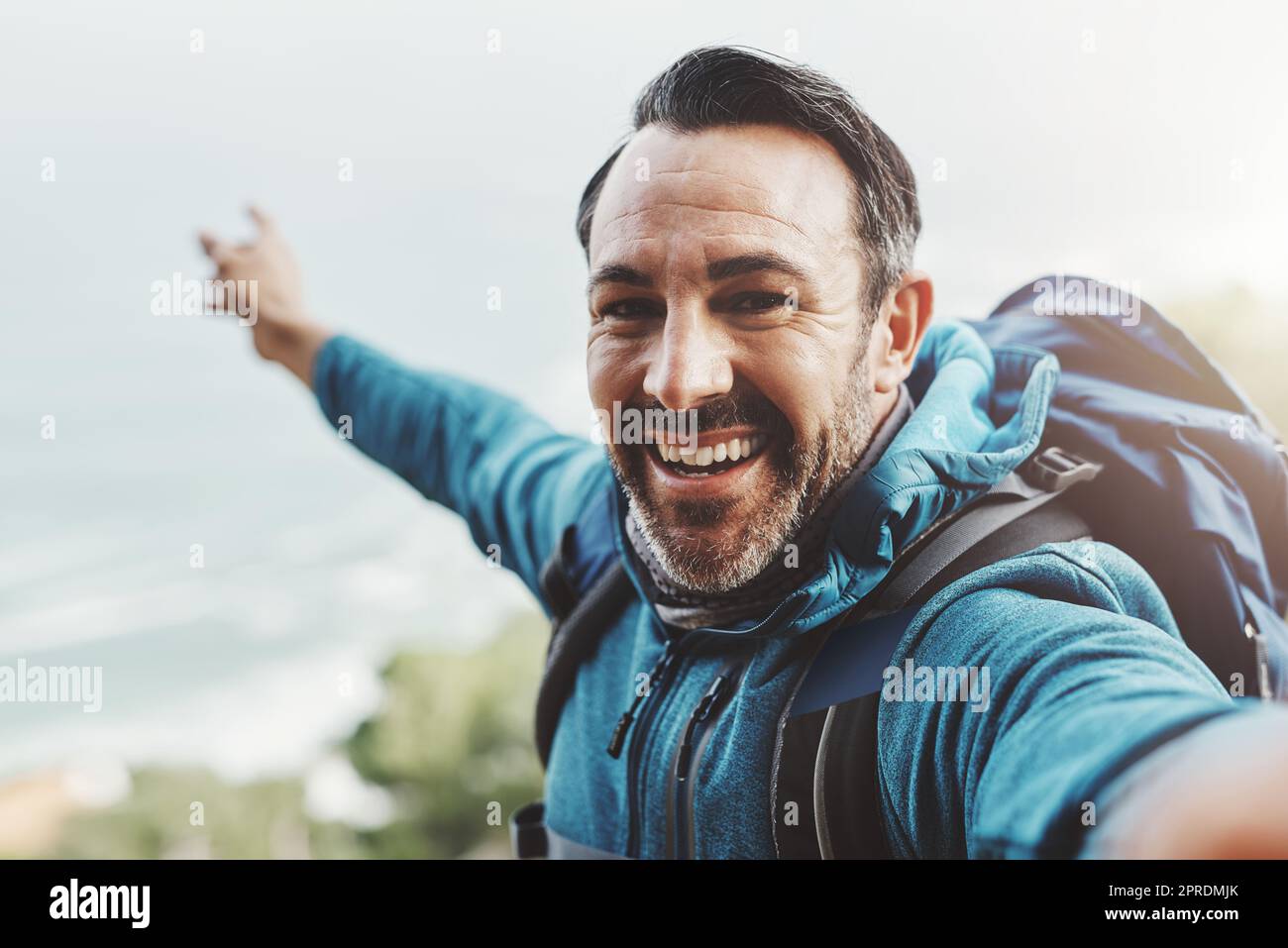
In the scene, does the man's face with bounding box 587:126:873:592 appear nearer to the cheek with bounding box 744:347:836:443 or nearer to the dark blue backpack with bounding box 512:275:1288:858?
the cheek with bounding box 744:347:836:443

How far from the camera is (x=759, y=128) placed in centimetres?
127

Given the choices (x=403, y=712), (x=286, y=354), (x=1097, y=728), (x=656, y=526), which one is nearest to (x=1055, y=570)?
(x=1097, y=728)

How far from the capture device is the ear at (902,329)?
1.34 metres

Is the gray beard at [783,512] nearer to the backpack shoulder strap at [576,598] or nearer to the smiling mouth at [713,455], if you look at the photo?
the smiling mouth at [713,455]

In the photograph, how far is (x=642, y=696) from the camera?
1366mm

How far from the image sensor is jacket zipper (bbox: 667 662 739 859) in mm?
1269

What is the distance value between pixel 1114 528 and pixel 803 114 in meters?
0.66

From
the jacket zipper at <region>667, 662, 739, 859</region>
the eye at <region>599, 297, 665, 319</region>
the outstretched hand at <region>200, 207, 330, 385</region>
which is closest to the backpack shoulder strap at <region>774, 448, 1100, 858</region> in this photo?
the jacket zipper at <region>667, 662, 739, 859</region>

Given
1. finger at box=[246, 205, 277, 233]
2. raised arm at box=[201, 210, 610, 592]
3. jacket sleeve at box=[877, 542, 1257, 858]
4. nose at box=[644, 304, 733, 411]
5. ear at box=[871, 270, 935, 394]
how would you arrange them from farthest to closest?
finger at box=[246, 205, 277, 233], raised arm at box=[201, 210, 610, 592], ear at box=[871, 270, 935, 394], nose at box=[644, 304, 733, 411], jacket sleeve at box=[877, 542, 1257, 858]


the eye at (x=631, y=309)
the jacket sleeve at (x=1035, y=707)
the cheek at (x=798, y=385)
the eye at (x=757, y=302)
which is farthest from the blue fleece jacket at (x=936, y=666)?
the eye at (x=631, y=309)

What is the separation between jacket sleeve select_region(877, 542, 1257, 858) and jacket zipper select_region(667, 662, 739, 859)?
23cm

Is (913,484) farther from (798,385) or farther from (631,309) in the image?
(631,309)

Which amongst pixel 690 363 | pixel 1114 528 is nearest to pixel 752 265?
pixel 690 363
